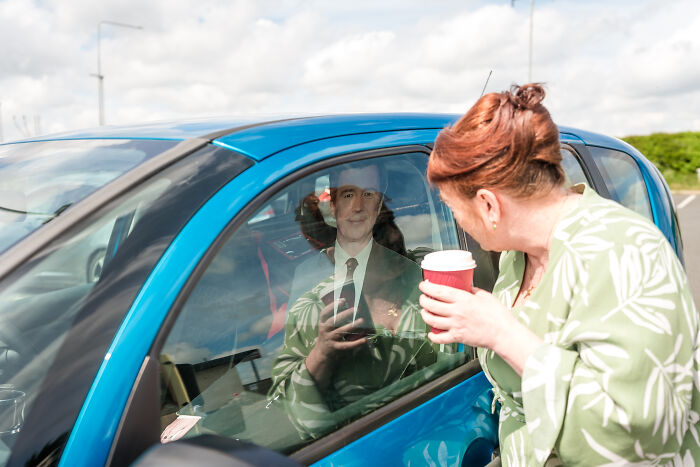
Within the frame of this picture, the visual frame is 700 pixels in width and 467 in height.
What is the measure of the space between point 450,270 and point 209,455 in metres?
0.70

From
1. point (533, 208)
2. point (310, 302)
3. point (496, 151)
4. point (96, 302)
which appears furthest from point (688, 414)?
point (96, 302)

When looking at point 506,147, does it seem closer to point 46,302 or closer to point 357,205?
point 357,205

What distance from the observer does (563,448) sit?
4.04 ft

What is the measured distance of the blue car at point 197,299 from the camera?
3.42ft

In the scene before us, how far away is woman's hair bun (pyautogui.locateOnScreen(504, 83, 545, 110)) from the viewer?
53.8 inches

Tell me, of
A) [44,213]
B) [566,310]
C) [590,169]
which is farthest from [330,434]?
Answer: [590,169]

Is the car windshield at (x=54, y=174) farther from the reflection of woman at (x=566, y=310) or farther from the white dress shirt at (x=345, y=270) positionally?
the reflection of woman at (x=566, y=310)

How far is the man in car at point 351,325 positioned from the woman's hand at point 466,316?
33 cm

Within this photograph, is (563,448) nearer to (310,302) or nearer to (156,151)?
(310,302)

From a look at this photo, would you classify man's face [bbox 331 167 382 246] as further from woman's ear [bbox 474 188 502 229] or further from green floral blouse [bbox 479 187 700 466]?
green floral blouse [bbox 479 187 700 466]

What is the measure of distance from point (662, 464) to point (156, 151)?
1352mm

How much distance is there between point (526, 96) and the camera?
139 centimetres

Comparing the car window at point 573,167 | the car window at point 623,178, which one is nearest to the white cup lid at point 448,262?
the car window at point 573,167

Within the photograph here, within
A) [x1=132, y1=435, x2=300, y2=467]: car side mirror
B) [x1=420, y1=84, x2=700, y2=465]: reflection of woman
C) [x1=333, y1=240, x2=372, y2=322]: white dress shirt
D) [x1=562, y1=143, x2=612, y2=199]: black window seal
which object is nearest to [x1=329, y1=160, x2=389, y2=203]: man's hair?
[x1=333, y1=240, x2=372, y2=322]: white dress shirt
